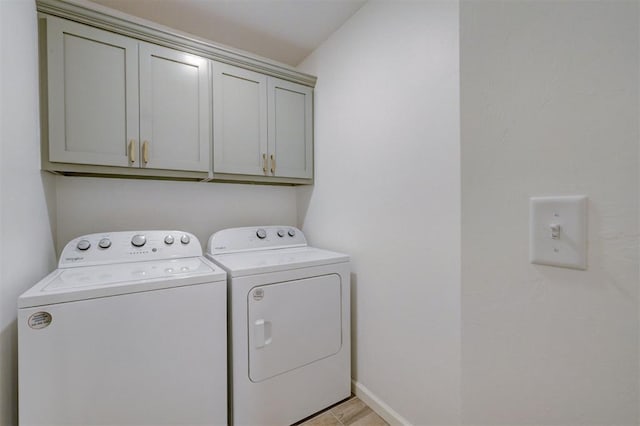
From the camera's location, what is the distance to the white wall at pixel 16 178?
101cm

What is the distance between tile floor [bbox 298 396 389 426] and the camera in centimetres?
155

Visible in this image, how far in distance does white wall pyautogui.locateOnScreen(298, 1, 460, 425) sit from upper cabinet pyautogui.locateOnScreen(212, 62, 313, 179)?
24 cm

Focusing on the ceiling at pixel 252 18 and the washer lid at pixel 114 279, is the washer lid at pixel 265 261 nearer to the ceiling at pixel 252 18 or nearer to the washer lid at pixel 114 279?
the washer lid at pixel 114 279

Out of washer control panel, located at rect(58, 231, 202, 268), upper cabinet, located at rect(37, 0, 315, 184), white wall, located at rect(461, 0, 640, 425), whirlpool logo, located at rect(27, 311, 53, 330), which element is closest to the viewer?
white wall, located at rect(461, 0, 640, 425)

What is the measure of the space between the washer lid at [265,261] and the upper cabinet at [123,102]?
2.02 ft

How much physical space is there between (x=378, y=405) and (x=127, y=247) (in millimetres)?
1725

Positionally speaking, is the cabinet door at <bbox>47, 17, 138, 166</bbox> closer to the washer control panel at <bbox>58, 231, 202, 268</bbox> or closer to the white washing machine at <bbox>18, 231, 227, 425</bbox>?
the washer control panel at <bbox>58, 231, 202, 268</bbox>

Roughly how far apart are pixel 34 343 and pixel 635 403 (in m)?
1.62

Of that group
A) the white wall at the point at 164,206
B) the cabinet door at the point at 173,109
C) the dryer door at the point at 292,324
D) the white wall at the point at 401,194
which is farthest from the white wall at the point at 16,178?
the white wall at the point at 401,194

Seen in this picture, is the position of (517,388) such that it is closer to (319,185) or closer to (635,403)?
(635,403)

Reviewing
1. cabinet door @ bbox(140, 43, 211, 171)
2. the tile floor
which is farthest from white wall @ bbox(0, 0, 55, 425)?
the tile floor

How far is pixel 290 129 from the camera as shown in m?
2.09

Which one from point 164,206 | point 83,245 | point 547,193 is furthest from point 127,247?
point 547,193

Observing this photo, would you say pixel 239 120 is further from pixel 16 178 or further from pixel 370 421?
pixel 370 421
